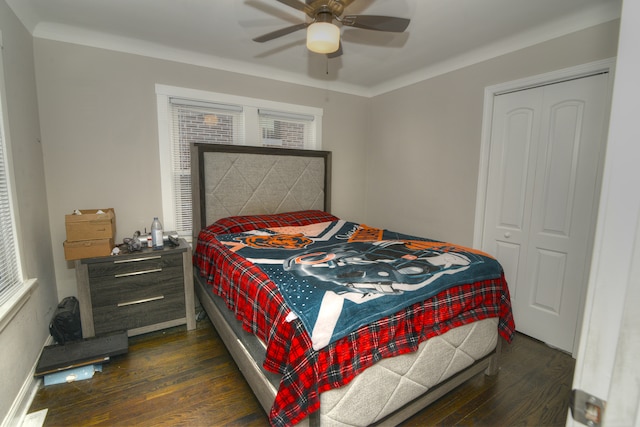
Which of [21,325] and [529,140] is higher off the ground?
[529,140]

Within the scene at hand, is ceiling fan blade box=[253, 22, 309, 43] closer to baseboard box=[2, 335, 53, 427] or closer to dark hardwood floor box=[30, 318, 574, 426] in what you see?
dark hardwood floor box=[30, 318, 574, 426]

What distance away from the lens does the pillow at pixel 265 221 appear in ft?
9.36

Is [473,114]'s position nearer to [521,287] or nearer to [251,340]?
[521,287]

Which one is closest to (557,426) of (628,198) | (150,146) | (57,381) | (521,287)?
(521,287)

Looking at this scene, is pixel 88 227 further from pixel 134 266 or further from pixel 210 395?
pixel 210 395

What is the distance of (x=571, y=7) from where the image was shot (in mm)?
2061

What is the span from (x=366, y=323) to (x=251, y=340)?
80 centimetres

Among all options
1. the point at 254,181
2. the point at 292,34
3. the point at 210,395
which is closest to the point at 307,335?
the point at 210,395

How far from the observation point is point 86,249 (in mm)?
2289

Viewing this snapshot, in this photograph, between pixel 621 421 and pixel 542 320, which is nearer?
pixel 621 421

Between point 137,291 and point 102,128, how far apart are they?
146 cm

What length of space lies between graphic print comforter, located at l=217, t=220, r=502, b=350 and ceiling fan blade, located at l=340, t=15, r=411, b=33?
4.78 feet

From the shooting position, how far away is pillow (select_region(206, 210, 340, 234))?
285 cm

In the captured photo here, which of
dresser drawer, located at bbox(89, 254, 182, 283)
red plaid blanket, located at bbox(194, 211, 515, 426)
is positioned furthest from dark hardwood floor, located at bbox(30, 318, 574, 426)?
dresser drawer, located at bbox(89, 254, 182, 283)
